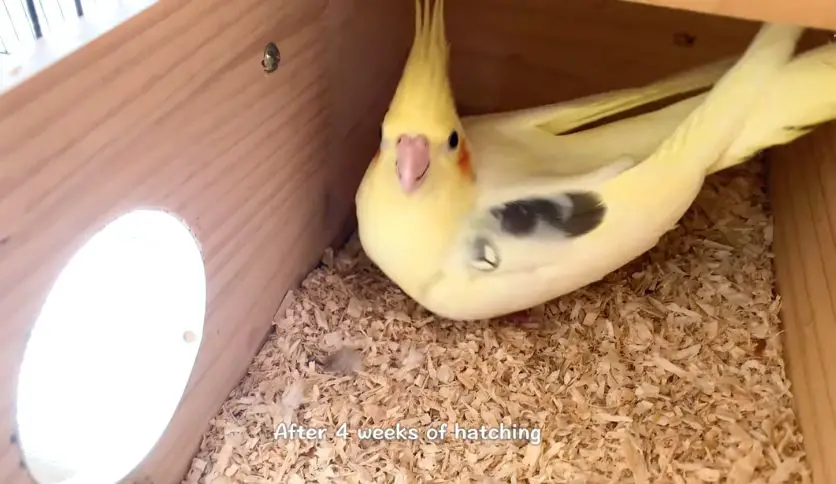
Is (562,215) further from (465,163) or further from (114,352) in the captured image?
(114,352)

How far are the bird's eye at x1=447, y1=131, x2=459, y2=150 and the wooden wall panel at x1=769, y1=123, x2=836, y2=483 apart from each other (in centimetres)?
41

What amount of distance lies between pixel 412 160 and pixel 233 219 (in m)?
0.19

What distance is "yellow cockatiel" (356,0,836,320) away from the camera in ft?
2.79

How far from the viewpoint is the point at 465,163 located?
2.91ft

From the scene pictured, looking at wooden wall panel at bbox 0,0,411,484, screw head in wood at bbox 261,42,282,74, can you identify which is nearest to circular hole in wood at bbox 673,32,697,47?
wooden wall panel at bbox 0,0,411,484

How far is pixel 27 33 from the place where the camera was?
23.8 inches

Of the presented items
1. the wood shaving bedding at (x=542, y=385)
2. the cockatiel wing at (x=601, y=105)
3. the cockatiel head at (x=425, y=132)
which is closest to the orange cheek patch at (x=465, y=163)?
the cockatiel head at (x=425, y=132)

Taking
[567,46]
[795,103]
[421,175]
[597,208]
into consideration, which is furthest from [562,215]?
[567,46]

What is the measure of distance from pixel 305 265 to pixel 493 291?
10.6 inches

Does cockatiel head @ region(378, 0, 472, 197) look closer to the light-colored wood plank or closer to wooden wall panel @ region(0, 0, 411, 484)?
wooden wall panel @ region(0, 0, 411, 484)

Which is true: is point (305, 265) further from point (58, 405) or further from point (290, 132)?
point (58, 405)

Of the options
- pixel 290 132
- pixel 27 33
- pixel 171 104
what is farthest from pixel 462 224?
pixel 27 33

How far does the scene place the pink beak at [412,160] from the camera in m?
0.83

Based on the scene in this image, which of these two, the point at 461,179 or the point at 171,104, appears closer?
the point at 171,104
